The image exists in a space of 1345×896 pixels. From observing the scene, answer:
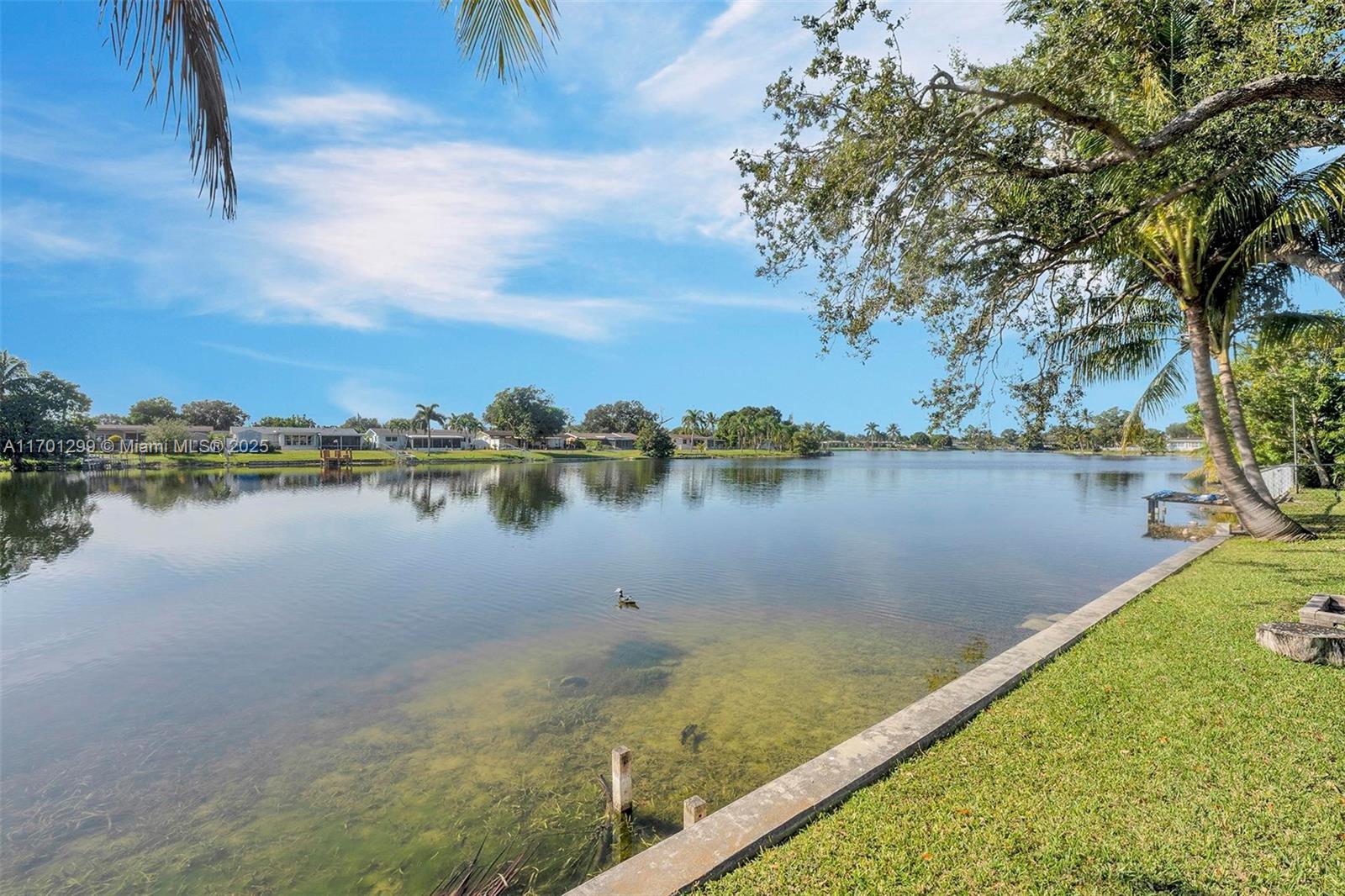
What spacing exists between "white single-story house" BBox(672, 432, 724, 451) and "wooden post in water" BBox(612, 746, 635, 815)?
11281 cm

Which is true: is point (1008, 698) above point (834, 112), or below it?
below

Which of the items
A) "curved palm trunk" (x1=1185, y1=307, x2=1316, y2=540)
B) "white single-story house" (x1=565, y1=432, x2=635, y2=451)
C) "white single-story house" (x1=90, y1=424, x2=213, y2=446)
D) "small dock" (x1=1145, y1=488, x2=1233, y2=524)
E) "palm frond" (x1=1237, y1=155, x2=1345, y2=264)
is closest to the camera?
"palm frond" (x1=1237, y1=155, x2=1345, y2=264)

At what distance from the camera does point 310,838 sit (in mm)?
5066

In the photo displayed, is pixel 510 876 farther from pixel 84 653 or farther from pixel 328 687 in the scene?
pixel 84 653

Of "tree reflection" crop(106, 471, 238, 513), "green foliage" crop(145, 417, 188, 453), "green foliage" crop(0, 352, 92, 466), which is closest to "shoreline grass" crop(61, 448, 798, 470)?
"green foliage" crop(145, 417, 188, 453)

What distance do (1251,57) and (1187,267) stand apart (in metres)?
8.05

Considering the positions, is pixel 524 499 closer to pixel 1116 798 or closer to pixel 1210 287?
pixel 1210 287

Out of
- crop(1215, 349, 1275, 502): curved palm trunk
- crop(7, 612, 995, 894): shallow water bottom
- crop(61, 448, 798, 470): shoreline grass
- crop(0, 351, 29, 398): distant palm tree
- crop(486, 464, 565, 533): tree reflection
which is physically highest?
crop(0, 351, 29, 398): distant palm tree

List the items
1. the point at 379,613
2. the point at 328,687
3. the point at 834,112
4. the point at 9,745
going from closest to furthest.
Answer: the point at 834,112
the point at 9,745
the point at 328,687
the point at 379,613

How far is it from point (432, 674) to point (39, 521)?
24127 millimetres

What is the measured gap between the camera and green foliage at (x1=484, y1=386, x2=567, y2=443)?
9062 cm

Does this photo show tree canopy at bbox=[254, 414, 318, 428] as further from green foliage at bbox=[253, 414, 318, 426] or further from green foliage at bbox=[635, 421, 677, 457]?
green foliage at bbox=[635, 421, 677, 457]

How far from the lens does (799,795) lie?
4.04 metres

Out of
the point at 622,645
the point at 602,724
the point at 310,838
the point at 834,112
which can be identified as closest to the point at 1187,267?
the point at 834,112
